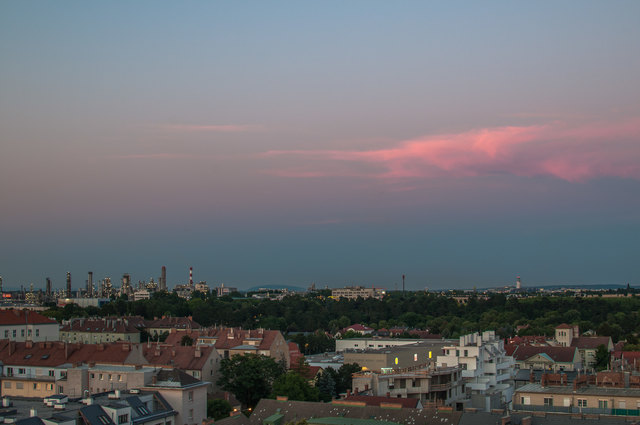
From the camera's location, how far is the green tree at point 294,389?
169 feet

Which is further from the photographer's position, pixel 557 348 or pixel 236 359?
pixel 557 348

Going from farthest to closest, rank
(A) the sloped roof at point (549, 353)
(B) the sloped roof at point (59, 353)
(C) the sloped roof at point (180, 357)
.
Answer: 1. (A) the sloped roof at point (549, 353)
2. (C) the sloped roof at point (180, 357)
3. (B) the sloped roof at point (59, 353)

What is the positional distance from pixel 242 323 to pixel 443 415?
354ft

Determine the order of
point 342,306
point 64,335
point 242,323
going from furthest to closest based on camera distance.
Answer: point 342,306 < point 242,323 < point 64,335

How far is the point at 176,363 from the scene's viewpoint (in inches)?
2534

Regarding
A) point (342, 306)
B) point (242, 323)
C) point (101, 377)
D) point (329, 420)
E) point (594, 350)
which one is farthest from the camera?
point (342, 306)

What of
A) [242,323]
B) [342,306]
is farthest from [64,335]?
[342,306]

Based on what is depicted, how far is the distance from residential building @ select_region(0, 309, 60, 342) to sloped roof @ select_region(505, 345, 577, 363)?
51613 millimetres

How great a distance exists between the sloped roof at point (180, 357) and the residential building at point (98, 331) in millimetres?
47333

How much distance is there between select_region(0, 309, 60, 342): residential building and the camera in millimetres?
81438

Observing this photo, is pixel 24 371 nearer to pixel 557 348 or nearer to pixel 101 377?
pixel 101 377

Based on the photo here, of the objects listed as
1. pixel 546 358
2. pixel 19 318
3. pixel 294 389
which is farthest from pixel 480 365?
pixel 19 318

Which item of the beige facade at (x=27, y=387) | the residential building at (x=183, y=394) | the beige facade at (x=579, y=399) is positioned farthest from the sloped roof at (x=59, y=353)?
the beige facade at (x=579, y=399)

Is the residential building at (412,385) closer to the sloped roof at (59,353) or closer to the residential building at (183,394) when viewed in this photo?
the residential building at (183,394)
